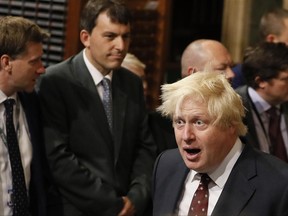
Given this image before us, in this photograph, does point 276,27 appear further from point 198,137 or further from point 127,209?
point 198,137

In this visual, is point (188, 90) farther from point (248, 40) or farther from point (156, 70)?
point (248, 40)

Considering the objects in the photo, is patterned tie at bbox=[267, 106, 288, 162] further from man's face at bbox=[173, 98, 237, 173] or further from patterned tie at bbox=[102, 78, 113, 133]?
man's face at bbox=[173, 98, 237, 173]

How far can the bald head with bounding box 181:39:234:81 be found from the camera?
16.0 feet

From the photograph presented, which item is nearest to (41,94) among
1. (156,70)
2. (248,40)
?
(156,70)

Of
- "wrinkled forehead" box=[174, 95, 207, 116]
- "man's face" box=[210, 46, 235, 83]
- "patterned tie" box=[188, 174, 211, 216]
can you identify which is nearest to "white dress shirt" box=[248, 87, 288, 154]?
"man's face" box=[210, 46, 235, 83]

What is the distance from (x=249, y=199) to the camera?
3316 millimetres

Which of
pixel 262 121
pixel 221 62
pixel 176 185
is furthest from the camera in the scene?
pixel 262 121

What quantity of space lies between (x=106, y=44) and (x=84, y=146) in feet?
1.86

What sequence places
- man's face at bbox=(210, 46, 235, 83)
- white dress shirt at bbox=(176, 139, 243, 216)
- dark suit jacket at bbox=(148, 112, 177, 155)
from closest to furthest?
white dress shirt at bbox=(176, 139, 243, 216) → dark suit jacket at bbox=(148, 112, 177, 155) → man's face at bbox=(210, 46, 235, 83)

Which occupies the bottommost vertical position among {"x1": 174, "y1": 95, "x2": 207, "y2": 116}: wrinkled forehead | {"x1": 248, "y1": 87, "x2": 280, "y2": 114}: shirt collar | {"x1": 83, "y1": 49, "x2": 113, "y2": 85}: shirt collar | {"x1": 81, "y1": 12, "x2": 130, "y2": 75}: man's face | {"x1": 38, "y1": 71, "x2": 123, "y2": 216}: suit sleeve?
{"x1": 38, "y1": 71, "x2": 123, "y2": 216}: suit sleeve

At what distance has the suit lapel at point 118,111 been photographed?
4527 mm

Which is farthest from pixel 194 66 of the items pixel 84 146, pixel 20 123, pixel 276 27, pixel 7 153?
pixel 276 27

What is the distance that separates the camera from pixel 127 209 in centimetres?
450

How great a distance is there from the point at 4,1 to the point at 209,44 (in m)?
1.80
